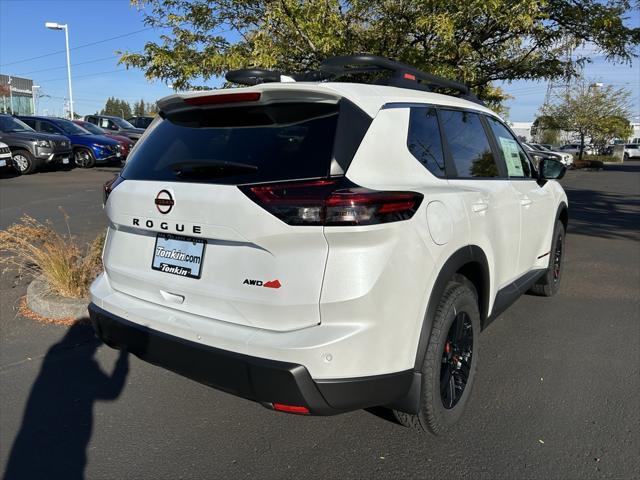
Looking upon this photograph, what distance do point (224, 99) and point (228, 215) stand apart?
68cm

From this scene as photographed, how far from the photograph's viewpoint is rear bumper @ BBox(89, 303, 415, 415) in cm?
218

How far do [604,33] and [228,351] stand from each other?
860 centimetres

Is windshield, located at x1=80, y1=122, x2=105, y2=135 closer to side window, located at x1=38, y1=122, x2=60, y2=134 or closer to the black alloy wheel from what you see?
side window, located at x1=38, y1=122, x2=60, y2=134

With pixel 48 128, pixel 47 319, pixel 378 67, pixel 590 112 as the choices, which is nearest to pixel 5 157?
pixel 48 128

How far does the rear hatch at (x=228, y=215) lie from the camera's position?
221cm

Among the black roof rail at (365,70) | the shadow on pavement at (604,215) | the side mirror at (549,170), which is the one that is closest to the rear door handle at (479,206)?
the black roof rail at (365,70)

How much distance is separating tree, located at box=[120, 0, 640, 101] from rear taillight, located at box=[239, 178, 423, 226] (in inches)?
232

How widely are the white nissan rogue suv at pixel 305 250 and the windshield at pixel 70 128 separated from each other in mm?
18250

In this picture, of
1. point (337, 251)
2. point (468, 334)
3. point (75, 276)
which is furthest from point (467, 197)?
point (75, 276)

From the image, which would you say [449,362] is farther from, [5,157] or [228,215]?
[5,157]

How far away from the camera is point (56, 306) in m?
4.41

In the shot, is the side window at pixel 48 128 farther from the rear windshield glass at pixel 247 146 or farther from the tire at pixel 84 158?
the rear windshield glass at pixel 247 146

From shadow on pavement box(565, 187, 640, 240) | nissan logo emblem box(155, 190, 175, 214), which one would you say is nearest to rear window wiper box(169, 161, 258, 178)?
nissan logo emblem box(155, 190, 175, 214)

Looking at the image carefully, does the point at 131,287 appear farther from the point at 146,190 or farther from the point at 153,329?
the point at 146,190
